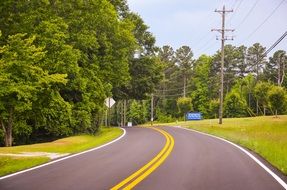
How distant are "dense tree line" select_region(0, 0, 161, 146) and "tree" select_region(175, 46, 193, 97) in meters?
93.7

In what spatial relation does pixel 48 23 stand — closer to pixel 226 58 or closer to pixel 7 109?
pixel 7 109

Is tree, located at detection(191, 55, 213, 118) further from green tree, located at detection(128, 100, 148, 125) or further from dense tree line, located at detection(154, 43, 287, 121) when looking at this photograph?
green tree, located at detection(128, 100, 148, 125)

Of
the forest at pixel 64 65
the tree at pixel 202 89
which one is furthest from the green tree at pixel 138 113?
the forest at pixel 64 65

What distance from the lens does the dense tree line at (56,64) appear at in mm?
25531

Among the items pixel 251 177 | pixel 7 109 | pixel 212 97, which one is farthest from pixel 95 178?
pixel 212 97

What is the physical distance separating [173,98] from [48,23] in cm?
10546

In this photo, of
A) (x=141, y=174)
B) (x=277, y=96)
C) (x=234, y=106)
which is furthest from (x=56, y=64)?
(x=234, y=106)

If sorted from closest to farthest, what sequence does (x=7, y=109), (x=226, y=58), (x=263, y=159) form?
1. (x=263, y=159)
2. (x=7, y=109)
3. (x=226, y=58)

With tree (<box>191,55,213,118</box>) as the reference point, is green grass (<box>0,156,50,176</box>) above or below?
below

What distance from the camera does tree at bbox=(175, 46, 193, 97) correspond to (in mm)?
139750

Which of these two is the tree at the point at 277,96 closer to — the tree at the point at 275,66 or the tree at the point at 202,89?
the tree at the point at 202,89

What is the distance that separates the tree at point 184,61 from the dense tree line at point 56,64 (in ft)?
307

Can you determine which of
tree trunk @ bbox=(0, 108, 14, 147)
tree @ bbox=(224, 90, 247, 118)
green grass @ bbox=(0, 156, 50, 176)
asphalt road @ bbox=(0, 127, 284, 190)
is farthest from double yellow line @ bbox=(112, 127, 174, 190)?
tree @ bbox=(224, 90, 247, 118)

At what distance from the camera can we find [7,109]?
28.2 meters
